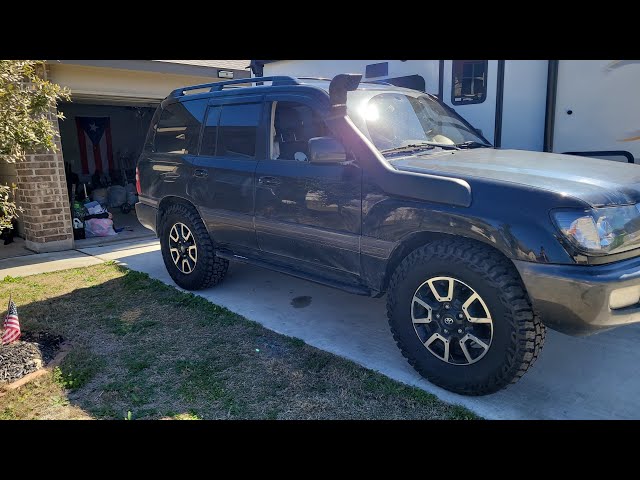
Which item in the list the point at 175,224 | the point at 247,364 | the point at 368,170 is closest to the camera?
the point at 368,170

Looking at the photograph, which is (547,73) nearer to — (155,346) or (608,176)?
(608,176)

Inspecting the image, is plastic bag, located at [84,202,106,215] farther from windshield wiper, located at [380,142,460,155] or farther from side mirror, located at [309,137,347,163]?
windshield wiper, located at [380,142,460,155]

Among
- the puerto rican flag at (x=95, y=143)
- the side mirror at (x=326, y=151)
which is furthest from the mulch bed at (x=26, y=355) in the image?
the puerto rican flag at (x=95, y=143)

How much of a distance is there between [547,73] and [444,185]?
2.74m

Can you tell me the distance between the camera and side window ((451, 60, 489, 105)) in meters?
5.16

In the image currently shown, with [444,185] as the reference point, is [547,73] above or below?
above

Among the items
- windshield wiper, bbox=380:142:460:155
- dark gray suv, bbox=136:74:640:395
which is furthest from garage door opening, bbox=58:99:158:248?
windshield wiper, bbox=380:142:460:155

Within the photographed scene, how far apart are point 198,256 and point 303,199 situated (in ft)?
5.63

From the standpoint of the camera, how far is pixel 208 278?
508cm

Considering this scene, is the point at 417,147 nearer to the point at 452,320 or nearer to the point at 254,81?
the point at 452,320

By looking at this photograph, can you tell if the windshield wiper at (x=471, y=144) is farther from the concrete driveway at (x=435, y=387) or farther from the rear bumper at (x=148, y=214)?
the rear bumper at (x=148, y=214)

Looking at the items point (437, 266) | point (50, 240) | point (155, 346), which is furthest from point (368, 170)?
point (50, 240)

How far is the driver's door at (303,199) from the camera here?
3574 mm

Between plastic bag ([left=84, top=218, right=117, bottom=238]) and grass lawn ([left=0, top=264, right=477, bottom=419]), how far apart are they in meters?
3.92
